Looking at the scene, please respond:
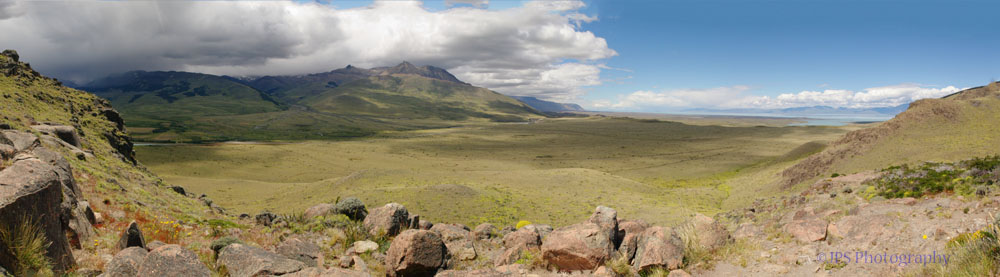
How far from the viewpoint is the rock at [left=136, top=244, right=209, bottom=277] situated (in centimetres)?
691

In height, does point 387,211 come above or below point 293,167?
above

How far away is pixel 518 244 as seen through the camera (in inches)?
486

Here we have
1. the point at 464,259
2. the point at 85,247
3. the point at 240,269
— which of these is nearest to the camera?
the point at 240,269

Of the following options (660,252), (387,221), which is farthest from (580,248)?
(387,221)

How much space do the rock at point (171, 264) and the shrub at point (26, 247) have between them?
1300 millimetres

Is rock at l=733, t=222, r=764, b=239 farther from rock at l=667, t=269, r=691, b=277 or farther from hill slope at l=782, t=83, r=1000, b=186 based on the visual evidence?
hill slope at l=782, t=83, r=1000, b=186

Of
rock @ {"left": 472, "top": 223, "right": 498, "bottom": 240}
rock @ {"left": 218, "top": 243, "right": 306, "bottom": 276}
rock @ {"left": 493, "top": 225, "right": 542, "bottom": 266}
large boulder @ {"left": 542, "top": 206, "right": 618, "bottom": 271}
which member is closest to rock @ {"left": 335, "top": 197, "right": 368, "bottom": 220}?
rock @ {"left": 472, "top": 223, "right": 498, "bottom": 240}

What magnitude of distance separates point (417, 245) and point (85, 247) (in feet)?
24.4

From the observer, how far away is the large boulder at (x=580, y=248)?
10.3m

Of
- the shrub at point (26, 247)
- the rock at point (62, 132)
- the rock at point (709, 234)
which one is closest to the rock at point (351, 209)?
the shrub at point (26, 247)

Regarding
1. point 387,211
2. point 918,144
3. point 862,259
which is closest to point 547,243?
point 387,211

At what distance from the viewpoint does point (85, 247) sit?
8781 mm

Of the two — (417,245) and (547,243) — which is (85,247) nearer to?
(417,245)

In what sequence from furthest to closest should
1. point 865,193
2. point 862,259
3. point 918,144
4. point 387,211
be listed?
point 918,144, point 865,193, point 387,211, point 862,259
